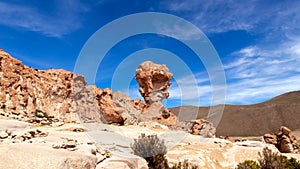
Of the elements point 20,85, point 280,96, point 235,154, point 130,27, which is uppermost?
point 280,96

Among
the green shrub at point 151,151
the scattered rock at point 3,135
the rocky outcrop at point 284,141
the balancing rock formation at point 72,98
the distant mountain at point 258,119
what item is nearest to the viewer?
the scattered rock at point 3,135

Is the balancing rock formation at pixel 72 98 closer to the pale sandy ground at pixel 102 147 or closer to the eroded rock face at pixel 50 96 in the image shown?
the eroded rock face at pixel 50 96

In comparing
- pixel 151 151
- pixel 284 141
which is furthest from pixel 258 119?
pixel 151 151

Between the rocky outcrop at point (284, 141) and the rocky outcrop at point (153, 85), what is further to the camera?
the rocky outcrop at point (153, 85)

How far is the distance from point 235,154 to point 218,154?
40.0 inches

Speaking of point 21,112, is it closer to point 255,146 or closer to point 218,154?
point 218,154

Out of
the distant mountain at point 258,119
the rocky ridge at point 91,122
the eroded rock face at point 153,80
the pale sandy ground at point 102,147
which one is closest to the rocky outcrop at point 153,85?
the eroded rock face at point 153,80

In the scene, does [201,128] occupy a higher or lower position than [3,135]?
higher

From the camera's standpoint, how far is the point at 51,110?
68.9 ft

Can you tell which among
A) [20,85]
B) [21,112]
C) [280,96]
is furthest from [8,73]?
[280,96]

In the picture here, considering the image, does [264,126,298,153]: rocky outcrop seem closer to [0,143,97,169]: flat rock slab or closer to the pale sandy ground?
the pale sandy ground

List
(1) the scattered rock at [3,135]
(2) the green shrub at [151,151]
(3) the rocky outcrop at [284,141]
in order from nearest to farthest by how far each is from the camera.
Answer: (1) the scattered rock at [3,135], (2) the green shrub at [151,151], (3) the rocky outcrop at [284,141]

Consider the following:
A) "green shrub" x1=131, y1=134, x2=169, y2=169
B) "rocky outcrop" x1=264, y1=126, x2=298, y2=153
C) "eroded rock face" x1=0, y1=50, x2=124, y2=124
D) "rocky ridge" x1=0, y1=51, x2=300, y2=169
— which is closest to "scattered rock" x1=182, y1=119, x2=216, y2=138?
"rocky ridge" x1=0, y1=51, x2=300, y2=169

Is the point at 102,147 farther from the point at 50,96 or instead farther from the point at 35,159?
the point at 50,96
